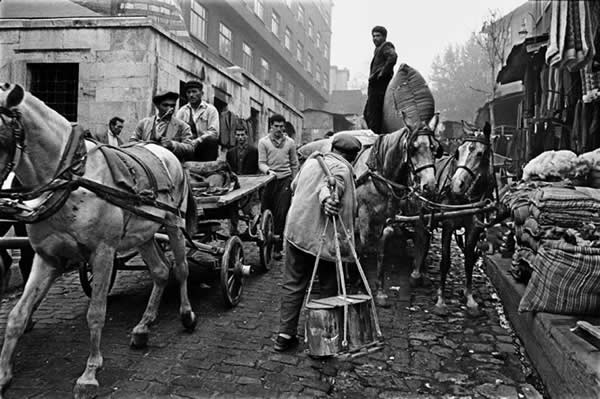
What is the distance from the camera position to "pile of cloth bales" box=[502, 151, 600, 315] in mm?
3467

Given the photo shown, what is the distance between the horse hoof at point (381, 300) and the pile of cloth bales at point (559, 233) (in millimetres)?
1606

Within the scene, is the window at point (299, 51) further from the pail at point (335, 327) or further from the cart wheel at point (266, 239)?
the pail at point (335, 327)

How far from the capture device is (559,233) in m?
4.00

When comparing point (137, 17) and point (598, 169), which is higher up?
point (137, 17)

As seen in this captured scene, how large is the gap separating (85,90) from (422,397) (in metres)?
10.5

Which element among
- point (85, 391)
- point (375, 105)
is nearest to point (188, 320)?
point (85, 391)

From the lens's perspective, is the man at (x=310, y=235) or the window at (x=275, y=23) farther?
the window at (x=275, y=23)

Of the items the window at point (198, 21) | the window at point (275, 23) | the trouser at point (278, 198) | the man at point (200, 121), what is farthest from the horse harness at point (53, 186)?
the window at point (275, 23)

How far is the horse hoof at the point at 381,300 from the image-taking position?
5.63m

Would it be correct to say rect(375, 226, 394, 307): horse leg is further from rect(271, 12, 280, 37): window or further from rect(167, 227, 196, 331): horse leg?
rect(271, 12, 280, 37): window

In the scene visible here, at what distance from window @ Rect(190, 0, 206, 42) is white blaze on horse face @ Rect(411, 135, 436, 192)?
735 inches

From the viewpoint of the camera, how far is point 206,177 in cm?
591

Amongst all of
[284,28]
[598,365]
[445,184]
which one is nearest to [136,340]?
[598,365]

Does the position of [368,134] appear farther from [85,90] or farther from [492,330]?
[85,90]
